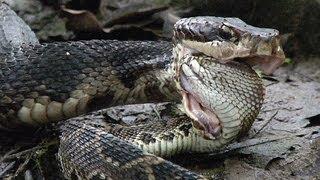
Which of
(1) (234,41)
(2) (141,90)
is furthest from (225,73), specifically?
(2) (141,90)

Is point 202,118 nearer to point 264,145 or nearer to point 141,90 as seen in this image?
point 264,145

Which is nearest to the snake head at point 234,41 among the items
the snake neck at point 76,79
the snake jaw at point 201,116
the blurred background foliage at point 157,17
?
the snake jaw at point 201,116

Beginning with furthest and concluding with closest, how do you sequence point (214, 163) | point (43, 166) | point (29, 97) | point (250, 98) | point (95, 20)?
point (95, 20), point (29, 97), point (43, 166), point (214, 163), point (250, 98)

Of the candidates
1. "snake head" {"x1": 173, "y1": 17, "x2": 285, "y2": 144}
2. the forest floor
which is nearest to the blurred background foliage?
the forest floor

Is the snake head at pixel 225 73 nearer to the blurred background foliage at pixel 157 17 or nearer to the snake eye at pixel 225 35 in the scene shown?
the snake eye at pixel 225 35

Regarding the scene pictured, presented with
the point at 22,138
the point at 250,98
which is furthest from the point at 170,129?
the point at 22,138

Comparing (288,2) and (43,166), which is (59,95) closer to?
(43,166)

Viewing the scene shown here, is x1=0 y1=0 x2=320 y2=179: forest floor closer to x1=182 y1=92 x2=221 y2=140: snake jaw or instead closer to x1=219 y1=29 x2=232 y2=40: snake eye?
x1=182 y1=92 x2=221 y2=140: snake jaw

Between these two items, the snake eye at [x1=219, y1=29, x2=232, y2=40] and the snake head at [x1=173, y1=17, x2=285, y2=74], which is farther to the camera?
the snake eye at [x1=219, y1=29, x2=232, y2=40]
